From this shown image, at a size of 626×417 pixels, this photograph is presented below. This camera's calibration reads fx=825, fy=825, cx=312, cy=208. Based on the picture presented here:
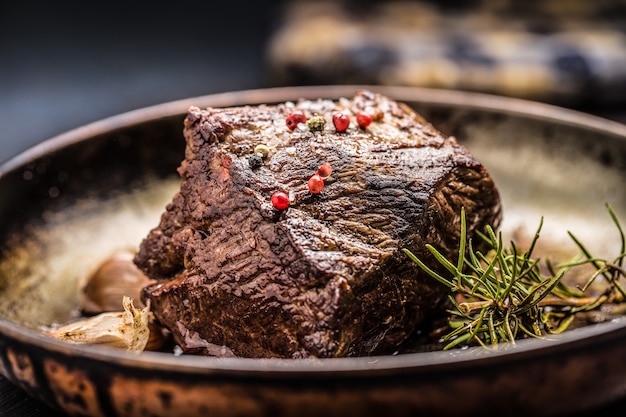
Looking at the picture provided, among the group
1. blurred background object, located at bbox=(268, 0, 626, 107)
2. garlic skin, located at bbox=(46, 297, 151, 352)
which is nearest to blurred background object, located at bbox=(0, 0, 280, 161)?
blurred background object, located at bbox=(268, 0, 626, 107)

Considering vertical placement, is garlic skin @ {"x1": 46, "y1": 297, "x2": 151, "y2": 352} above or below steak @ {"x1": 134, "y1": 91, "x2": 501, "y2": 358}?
below

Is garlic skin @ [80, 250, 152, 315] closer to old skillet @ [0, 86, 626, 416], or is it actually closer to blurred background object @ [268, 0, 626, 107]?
old skillet @ [0, 86, 626, 416]

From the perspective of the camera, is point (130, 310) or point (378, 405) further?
point (130, 310)

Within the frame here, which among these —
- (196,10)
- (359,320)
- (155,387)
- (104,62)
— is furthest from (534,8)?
(155,387)

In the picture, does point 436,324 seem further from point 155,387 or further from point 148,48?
point 148,48

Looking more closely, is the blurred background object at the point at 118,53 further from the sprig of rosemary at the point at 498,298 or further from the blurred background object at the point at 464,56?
the sprig of rosemary at the point at 498,298

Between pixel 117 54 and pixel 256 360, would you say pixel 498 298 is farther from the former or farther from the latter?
pixel 117 54
